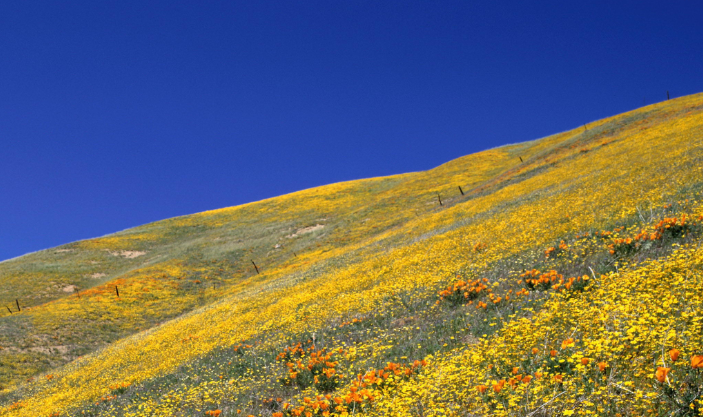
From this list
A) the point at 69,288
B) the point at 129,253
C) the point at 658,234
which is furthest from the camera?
the point at 129,253

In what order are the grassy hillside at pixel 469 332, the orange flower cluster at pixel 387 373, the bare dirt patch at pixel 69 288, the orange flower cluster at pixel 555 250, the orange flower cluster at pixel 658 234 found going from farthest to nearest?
the bare dirt patch at pixel 69 288
the orange flower cluster at pixel 555 250
the orange flower cluster at pixel 658 234
the orange flower cluster at pixel 387 373
the grassy hillside at pixel 469 332

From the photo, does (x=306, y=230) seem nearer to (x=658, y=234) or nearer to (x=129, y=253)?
(x=129, y=253)

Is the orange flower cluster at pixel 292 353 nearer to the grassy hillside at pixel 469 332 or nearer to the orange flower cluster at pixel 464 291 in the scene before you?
the grassy hillside at pixel 469 332

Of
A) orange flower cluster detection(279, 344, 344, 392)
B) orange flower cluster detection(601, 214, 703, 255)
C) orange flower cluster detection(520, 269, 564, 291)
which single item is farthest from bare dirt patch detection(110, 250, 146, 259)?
orange flower cluster detection(601, 214, 703, 255)

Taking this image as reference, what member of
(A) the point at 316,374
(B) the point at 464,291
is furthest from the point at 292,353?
(B) the point at 464,291

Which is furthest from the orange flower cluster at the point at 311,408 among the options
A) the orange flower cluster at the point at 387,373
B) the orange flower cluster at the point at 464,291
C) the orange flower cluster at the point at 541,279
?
the orange flower cluster at the point at 541,279

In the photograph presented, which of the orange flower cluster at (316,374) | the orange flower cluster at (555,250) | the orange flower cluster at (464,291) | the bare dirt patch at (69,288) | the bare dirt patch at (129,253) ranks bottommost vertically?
the orange flower cluster at (316,374)

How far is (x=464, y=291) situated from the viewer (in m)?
10.8

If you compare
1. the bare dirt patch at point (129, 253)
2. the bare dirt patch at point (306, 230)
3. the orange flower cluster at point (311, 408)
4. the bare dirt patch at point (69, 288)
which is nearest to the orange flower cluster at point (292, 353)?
the orange flower cluster at point (311, 408)

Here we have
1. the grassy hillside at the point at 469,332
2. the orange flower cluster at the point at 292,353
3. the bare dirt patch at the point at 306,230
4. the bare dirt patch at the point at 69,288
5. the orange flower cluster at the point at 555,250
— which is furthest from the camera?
the bare dirt patch at the point at 306,230

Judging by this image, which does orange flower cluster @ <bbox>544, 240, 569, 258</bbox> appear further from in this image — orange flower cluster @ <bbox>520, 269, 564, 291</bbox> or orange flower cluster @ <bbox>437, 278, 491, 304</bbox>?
orange flower cluster @ <bbox>437, 278, 491, 304</bbox>

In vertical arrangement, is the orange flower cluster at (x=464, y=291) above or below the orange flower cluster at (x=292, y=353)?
above

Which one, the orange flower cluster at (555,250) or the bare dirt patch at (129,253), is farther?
the bare dirt patch at (129,253)

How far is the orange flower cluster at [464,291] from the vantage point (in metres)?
10.6
